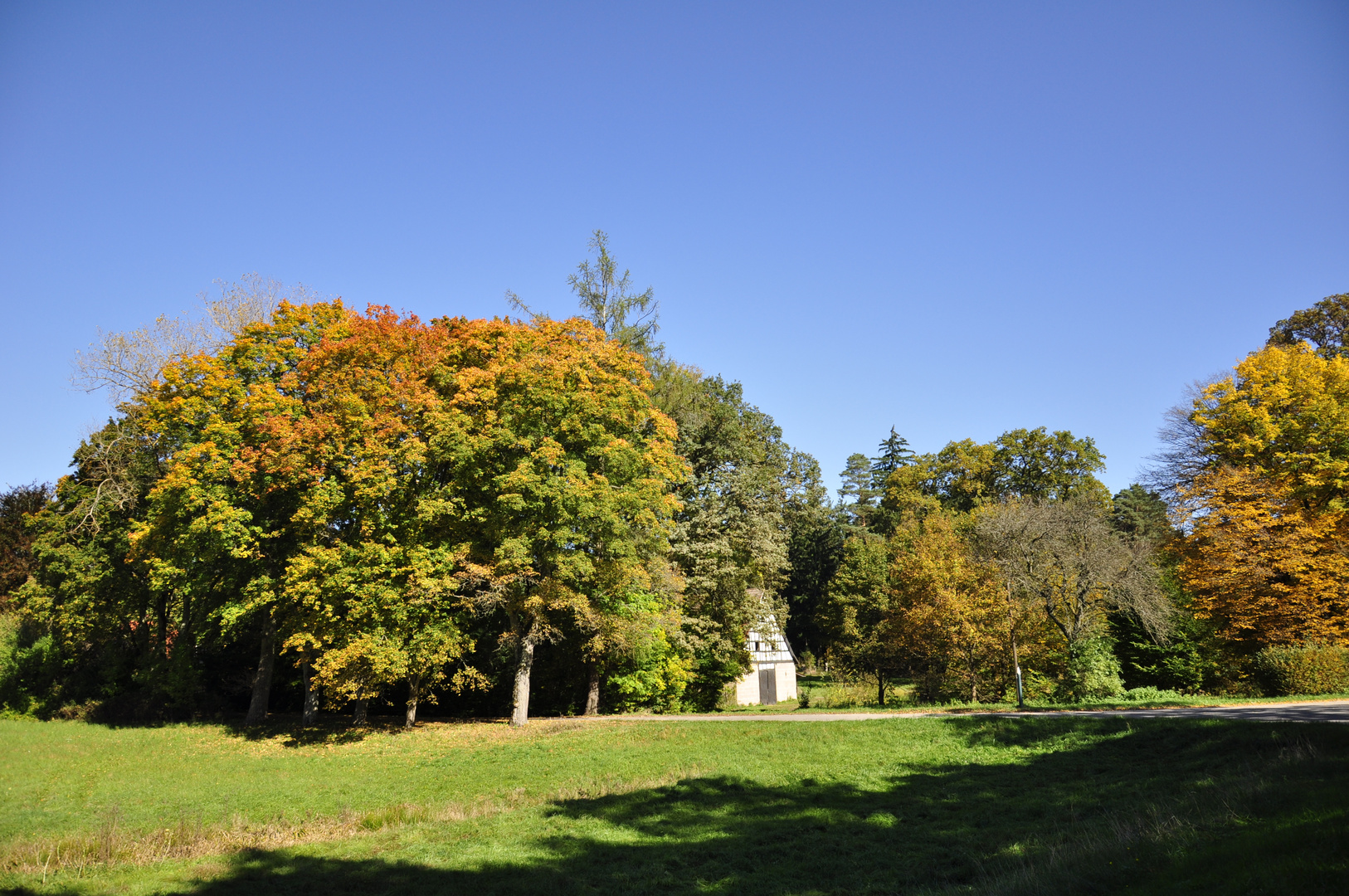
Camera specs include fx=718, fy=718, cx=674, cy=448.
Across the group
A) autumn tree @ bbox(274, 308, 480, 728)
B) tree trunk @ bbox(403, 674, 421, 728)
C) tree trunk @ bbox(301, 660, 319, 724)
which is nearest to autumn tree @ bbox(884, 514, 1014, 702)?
autumn tree @ bbox(274, 308, 480, 728)

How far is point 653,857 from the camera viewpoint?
10.8 metres

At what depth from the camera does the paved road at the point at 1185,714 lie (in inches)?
599

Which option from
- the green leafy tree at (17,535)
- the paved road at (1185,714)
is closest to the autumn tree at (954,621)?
the paved road at (1185,714)

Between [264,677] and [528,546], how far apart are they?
13321 millimetres

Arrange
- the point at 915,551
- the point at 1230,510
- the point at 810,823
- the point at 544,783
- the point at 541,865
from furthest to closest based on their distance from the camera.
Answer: the point at 915,551, the point at 1230,510, the point at 544,783, the point at 810,823, the point at 541,865

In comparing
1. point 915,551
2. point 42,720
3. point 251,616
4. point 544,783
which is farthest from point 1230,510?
point 42,720

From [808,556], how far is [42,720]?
48302mm

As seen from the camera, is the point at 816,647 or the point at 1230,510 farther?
the point at 816,647

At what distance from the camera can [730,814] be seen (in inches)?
527

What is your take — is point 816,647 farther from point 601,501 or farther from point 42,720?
point 42,720

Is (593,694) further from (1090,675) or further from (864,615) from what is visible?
(864,615)

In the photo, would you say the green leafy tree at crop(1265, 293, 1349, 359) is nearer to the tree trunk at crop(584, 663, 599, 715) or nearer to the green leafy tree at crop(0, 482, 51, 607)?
the tree trunk at crop(584, 663, 599, 715)

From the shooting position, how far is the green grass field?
838 centimetres

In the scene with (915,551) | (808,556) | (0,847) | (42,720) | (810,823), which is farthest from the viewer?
(808,556)
